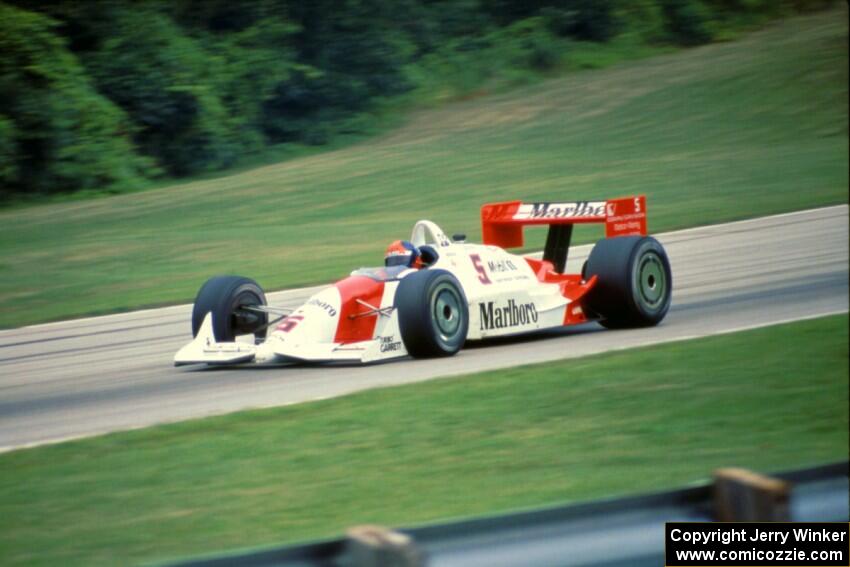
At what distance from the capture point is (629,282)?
12242mm

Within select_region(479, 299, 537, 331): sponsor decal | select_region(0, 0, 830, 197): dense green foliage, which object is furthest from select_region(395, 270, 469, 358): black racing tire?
select_region(0, 0, 830, 197): dense green foliage

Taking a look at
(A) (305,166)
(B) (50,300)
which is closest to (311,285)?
(B) (50,300)

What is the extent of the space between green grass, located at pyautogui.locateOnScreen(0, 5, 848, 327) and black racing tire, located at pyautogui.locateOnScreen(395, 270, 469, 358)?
288 inches

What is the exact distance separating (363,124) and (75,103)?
8.86m

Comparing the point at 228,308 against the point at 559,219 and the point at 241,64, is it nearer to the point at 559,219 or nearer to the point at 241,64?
the point at 559,219

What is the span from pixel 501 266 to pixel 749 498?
8.08m

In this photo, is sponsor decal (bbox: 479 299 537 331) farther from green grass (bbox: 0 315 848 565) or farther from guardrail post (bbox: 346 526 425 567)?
guardrail post (bbox: 346 526 425 567)

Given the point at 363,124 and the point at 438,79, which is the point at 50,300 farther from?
the point at 438,79

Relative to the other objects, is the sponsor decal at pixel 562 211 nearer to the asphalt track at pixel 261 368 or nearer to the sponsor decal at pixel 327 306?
the asphalt track at pixel 261 368

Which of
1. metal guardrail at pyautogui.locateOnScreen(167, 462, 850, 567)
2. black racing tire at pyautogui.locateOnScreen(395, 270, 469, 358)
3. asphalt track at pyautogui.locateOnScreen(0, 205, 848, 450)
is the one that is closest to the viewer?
metal guardrail at pyautogui.locateOnScreen(167, 462, 850, 567)

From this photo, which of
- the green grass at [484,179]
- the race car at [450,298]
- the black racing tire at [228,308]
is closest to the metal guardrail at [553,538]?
the race car at [450,298]

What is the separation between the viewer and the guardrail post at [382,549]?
3.63m

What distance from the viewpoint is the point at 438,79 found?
4288 cm

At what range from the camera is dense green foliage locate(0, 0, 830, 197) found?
111 feet
